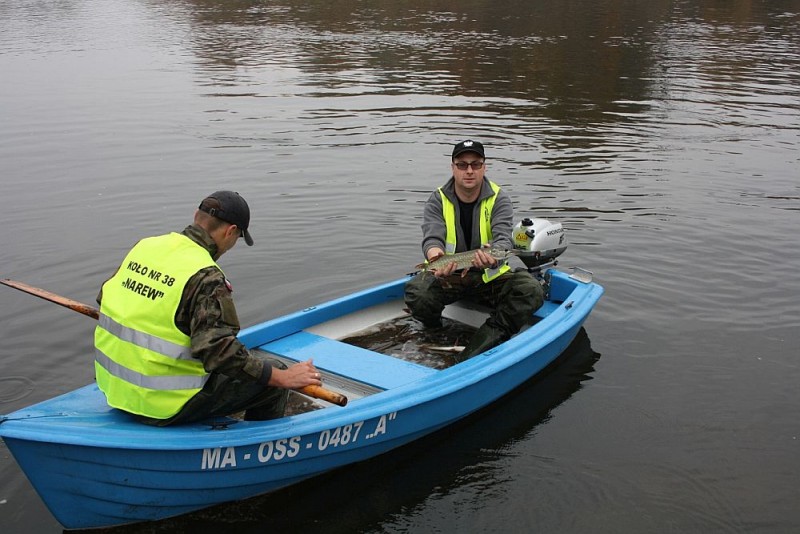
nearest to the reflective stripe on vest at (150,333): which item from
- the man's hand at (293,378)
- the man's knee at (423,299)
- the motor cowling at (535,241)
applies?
the man's hand at (293,378)

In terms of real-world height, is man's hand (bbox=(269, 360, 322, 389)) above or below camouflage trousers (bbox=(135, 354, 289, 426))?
above

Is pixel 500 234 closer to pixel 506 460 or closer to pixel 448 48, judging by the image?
pixel 506 460

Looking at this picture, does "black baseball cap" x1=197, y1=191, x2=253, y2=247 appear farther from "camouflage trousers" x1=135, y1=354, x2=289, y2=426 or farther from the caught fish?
the caught fish

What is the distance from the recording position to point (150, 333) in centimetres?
465

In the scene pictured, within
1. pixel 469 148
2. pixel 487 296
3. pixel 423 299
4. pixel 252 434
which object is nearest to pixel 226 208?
pixel 252 434

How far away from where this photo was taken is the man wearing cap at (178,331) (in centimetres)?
461

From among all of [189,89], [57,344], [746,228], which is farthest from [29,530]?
[189,89]

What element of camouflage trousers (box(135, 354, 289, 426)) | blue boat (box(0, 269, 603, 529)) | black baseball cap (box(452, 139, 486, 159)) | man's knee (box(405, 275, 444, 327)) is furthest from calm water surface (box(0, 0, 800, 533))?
black baseball cap (box(452, 139, 486, 159))

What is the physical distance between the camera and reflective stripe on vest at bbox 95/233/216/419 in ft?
15.1

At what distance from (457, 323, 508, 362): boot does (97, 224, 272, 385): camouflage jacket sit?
8.99 ft

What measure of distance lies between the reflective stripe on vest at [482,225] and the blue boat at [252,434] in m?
0.63

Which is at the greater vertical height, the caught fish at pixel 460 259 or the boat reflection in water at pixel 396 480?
the caught fish at pixel 460 259

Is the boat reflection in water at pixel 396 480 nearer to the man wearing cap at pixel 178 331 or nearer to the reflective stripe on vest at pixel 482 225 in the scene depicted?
the man wearing cap at pixel 178 331

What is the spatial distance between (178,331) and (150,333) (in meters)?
0.16
